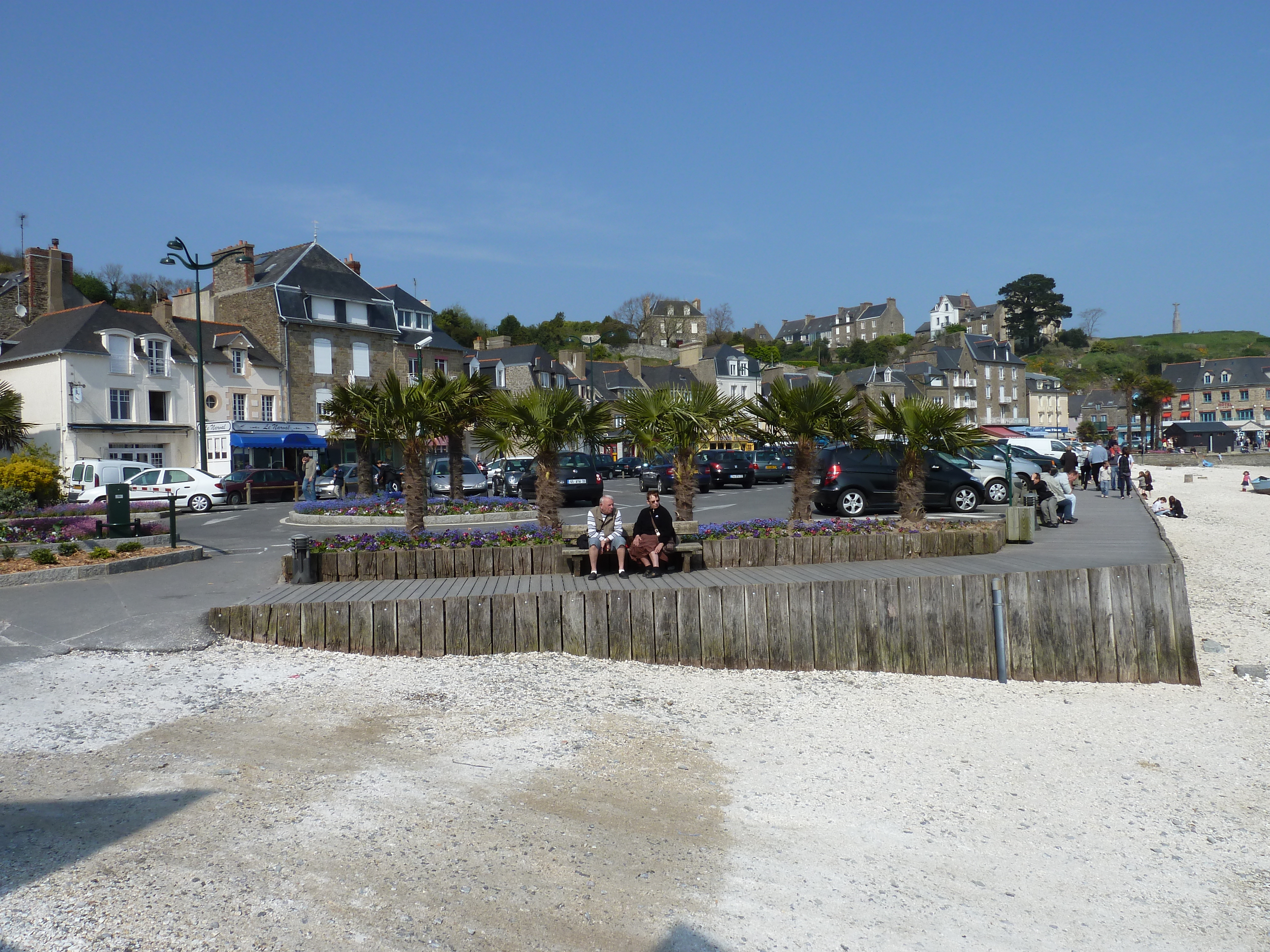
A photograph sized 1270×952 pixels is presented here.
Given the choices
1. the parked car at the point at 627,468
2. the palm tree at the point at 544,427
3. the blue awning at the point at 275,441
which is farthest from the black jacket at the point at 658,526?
the blue awning at the point at 275,441

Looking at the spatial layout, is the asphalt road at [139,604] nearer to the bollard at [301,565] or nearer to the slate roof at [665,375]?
the bollard at [301,565]

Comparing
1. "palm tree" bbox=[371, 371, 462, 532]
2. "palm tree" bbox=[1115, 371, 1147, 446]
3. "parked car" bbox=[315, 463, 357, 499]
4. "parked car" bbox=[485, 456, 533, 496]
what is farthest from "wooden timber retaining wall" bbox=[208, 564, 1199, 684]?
"palm tree" bbox=[1115, 371, 1147, 446]

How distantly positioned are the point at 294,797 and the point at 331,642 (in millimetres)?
3722

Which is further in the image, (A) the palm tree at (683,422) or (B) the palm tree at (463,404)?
(B) the palm tree at (463,404)

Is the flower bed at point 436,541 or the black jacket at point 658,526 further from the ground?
the black jacket at point 658,526

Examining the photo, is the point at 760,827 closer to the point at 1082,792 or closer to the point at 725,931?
the point at 725,931

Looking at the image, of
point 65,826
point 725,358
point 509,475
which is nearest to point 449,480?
point 509,475

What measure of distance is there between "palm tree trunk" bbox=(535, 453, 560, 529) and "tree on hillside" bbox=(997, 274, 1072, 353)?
131506 mm

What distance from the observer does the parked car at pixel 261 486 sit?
101ft

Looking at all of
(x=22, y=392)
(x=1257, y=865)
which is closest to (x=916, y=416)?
(x=1257, y=865)

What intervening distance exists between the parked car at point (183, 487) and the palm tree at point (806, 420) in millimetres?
20063

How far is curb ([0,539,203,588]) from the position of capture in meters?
11.9

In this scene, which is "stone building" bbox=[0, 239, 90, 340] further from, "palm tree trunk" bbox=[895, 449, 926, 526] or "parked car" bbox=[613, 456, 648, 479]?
"palm tree trunk" bbox=[895, 449, 926, 526]

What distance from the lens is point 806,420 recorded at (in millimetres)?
14773
